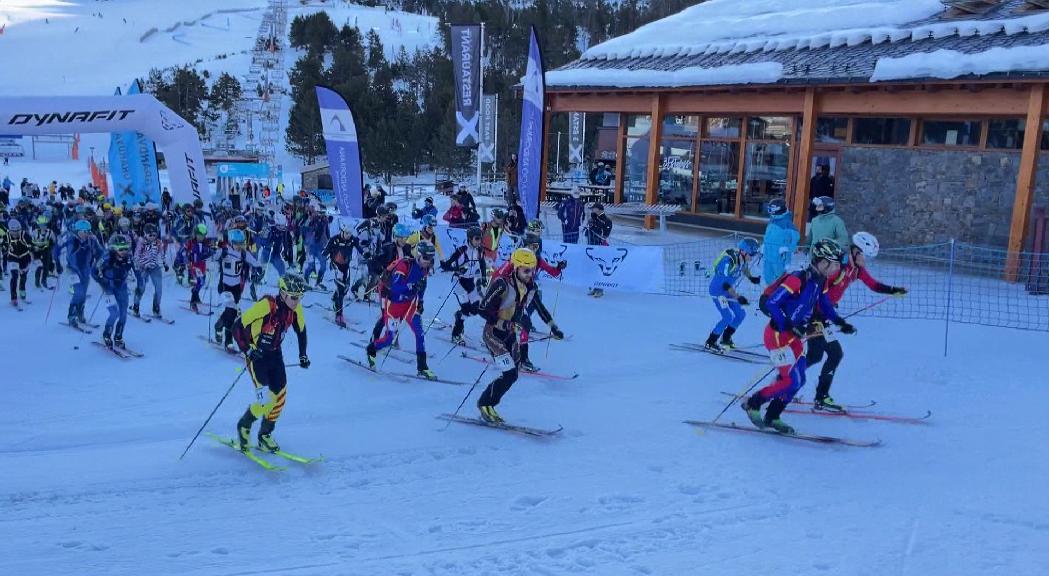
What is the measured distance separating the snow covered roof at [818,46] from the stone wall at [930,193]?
2.23 m

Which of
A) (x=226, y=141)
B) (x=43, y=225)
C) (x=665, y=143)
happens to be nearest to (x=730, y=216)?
(x=665, y=143)

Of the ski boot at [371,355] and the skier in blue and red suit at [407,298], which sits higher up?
the skier in blue and red suit at [407,298]

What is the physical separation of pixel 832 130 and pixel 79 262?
15.4 metres

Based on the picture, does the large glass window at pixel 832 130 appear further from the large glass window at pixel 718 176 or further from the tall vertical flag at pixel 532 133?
the tall vertical flag at pixel 532 133

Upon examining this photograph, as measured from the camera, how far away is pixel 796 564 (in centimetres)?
523

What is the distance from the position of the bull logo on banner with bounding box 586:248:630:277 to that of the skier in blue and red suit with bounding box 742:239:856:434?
5.96 m

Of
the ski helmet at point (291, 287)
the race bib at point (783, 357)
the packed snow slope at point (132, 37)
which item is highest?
the packed snow slope at point (132, 37)

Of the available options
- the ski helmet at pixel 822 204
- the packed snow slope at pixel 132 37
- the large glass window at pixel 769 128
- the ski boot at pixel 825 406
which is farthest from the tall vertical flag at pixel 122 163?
the packed snow slope at pixel 132 37

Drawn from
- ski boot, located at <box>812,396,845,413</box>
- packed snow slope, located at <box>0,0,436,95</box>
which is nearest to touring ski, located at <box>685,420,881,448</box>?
ski boot, located at <box>812,396,845,413</box>

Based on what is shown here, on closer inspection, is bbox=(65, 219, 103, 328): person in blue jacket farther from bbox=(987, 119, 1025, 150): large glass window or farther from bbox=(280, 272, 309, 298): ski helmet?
bbox=(987, 119, 1025, 150): large glass window

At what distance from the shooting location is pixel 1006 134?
52.0 ft

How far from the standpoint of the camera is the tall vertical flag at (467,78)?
69.8 feet

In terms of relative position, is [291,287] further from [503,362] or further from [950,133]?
[950,133]

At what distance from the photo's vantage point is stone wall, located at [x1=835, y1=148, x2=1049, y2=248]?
1588cm
